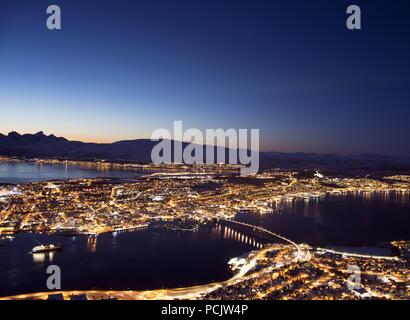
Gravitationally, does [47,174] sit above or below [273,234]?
above

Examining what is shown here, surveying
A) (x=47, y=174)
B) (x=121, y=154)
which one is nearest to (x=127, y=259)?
(x=47, y=174)

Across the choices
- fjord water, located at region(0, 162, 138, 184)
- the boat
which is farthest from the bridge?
fjord water, located at region(0, 162, 138, 184)

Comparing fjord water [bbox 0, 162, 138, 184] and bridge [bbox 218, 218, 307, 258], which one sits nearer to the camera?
bridge [bbox 218, 218, 307, 258]

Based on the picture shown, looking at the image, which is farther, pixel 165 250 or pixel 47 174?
pixel 47 174

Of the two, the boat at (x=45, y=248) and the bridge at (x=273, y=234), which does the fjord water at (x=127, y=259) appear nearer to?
the boat at (x=45, y=248)

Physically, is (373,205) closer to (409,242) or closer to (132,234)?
(409,242)

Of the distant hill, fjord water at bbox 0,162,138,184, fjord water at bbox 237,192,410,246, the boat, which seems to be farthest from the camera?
the distant hill

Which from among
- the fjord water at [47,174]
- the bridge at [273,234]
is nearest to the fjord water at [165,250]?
the bridge at [273,234]

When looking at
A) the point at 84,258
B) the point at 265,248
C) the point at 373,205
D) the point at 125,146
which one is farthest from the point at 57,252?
the point at 125,146

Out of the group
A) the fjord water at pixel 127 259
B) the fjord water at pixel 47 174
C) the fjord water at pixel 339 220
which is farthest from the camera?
the fjord water at pixel 47 174

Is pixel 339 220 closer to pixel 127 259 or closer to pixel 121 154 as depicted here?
pixel 127 259

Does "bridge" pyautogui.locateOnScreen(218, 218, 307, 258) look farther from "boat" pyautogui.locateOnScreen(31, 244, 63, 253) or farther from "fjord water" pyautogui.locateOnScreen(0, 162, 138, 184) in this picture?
"fjord water" pyautogui.locateOnScreen(0, 162, 138, 184)
